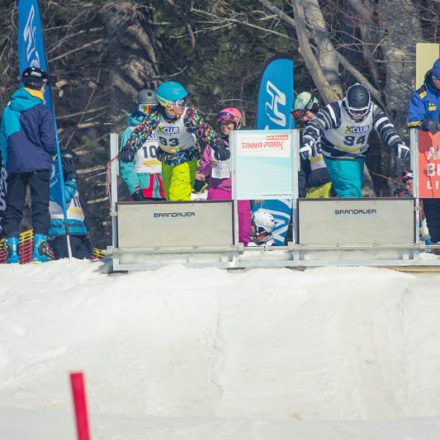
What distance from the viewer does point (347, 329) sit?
28.7 ft

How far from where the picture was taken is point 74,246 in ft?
39.5

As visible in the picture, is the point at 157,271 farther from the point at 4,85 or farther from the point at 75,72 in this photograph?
the point at 75,72

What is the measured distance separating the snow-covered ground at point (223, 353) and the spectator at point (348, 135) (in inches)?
62.6

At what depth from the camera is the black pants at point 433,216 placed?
10.4 metres

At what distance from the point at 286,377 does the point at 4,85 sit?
1063 cm

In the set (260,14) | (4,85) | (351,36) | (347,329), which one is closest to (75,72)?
(4,85)

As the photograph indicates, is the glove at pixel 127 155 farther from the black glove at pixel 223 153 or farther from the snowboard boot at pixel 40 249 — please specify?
the snowboard boot at pixel 40 249

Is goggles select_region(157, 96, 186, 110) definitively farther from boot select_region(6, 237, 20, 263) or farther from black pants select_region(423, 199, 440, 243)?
black pants select_region(423, 199, 440, 243)

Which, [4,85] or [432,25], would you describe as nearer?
[432,25]

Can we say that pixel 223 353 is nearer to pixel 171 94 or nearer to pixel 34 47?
pixel 171 94

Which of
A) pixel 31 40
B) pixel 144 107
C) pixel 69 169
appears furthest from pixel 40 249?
pixel 31 40

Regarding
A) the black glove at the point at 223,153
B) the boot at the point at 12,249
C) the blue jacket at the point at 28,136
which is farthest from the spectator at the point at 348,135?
the boot at the point at 12,249

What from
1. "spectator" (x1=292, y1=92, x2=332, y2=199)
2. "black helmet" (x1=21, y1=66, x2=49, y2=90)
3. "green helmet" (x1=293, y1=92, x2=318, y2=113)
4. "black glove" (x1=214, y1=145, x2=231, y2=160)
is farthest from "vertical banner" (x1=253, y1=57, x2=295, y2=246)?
"black helmet" (x1=21, y1=66, x2=49, y2=90)

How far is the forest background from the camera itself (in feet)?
48.9
